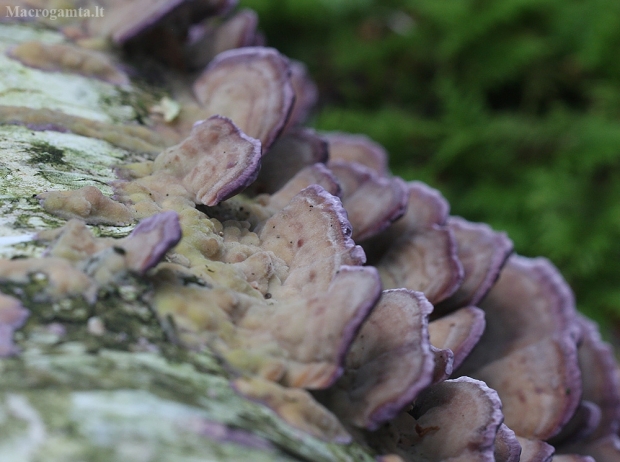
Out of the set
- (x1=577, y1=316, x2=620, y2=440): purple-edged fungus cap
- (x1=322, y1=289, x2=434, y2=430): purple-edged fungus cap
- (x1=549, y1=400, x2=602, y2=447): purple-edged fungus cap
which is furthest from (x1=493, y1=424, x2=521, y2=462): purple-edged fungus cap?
(x1=577, y1=316, x2=620, y2=440): purple-edged fungus cap

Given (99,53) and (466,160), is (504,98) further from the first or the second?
(99,53)

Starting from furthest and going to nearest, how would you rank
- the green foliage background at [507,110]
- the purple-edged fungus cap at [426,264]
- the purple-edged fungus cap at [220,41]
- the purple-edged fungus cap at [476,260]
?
the green foliage background at [507,110] → the purple-edged fungus cap at [220,41] → the purple-edged fungus cap at [476,260] → the purple-edged fungus cap at [426,264]

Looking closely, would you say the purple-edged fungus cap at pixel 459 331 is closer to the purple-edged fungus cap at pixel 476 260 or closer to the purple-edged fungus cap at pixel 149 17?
the purple-edged fungus cap at pixel 476 260

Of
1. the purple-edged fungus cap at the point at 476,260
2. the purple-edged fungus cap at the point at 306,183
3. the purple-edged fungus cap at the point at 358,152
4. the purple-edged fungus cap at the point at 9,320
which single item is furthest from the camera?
the purple-edged fungus cap at the point at 358,152

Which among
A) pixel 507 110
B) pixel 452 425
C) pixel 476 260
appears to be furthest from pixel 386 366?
pixel 507 110

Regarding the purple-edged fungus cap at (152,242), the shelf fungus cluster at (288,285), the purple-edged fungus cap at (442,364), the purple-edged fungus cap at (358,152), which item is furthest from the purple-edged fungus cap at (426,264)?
the purple-edged fungus cap at (152,242)

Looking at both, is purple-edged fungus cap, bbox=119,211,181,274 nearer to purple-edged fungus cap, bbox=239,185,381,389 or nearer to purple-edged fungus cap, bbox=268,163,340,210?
purple-edged fungus cap, bbox=239,185,381,389

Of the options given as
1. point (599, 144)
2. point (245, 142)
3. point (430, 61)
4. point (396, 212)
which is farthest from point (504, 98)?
point (245, 142)
